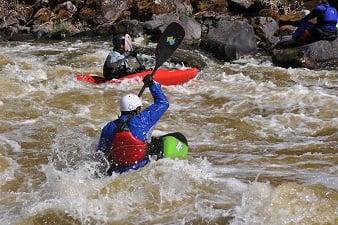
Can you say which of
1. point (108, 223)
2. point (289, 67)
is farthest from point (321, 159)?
point (289, 67)

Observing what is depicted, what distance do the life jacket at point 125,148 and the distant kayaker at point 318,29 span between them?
7.30m

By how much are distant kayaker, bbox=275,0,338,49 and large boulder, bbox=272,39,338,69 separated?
0.67 feet

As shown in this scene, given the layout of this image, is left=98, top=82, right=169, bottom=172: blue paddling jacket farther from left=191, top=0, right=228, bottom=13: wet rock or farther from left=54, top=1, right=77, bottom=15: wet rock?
left=54, top=1, right=77, bottom=15: wet rock

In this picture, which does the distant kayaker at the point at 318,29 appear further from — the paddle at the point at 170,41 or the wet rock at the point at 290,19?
the paddle at the point at 170,41

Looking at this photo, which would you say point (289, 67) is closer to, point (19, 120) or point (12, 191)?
point (19, 120)

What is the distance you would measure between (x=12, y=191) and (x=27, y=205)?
0.51 meters

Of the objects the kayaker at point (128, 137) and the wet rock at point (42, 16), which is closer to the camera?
the kayaker at point (128, 137)

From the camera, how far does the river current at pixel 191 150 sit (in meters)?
4.88

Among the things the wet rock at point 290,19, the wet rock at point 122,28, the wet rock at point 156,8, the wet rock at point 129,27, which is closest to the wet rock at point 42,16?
the wet rock at point 122,28

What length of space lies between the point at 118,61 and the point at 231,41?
337cm

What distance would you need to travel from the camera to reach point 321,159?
624 centimetres

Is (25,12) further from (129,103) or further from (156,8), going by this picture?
(129,103)

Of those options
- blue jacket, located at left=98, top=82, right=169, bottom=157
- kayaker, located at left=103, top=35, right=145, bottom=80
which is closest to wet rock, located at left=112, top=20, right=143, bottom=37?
kayaker, located at left=103, top=35, right=145, bottom=80

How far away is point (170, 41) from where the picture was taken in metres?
7.24
